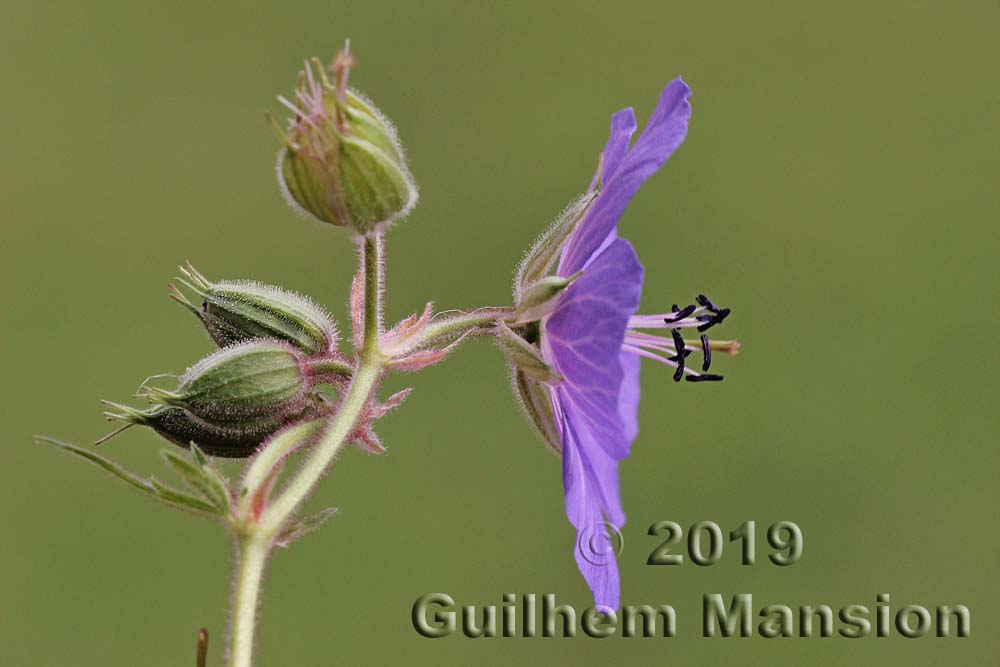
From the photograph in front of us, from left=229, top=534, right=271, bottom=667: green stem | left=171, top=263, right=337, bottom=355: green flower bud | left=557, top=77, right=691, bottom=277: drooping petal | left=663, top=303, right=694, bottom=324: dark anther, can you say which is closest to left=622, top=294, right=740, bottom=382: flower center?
left=663, top=303, right=694, bottom=324: dark anther

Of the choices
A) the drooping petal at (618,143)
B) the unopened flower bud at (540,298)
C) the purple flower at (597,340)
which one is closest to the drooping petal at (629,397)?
the purple flower at (597,340)

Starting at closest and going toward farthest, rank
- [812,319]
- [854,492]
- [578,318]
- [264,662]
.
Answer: [578,318] → [264,662] → [854,492] → [812,319]

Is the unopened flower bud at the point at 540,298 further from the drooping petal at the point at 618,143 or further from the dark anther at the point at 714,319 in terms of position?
the dark anther at the point at 714,319

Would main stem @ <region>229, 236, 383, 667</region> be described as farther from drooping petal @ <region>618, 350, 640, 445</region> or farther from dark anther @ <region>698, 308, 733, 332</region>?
dark anther @ <region>698, 308, 733, 332</region>

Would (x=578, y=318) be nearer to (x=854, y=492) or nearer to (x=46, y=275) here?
(x=854, y=492)

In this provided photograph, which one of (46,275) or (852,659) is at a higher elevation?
(46,275)

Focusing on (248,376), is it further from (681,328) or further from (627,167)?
(681,328)

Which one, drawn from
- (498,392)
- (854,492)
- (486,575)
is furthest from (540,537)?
(854,492)

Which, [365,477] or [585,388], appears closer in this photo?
[585,388]
